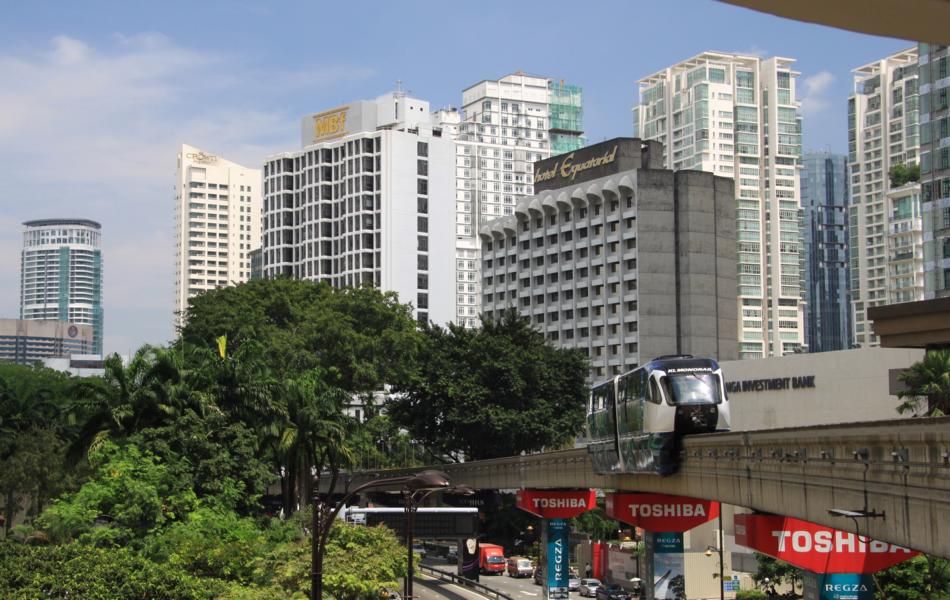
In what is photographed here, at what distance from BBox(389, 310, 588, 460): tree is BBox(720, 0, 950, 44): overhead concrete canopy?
88.6 meters

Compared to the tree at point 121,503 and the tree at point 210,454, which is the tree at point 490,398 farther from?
the tree at point 121,503

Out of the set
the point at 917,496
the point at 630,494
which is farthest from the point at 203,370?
the point at 917,496

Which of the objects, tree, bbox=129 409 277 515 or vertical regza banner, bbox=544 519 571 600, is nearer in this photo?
tree, bbox=129 409 277 515

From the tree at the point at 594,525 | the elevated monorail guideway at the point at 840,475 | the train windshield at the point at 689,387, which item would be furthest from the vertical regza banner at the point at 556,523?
the tree at the point at 594,525

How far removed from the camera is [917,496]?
2323cm

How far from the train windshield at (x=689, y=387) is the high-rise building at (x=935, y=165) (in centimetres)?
5135

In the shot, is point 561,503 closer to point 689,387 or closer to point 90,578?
point 689,387

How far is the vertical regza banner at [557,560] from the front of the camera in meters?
65.5

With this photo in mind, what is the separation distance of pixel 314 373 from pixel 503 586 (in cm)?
1884

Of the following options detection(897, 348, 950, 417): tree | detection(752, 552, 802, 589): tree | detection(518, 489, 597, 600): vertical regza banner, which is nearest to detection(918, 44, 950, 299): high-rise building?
detection(752, 552, 802, 589): tree

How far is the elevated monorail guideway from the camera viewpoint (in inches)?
888

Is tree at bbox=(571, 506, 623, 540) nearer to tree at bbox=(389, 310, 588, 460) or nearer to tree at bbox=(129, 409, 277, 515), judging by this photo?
tree at bbox=(389, 310, 588, 460)

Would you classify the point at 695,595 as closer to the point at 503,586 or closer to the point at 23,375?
the point at 503,586

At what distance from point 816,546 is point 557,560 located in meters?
34.7
